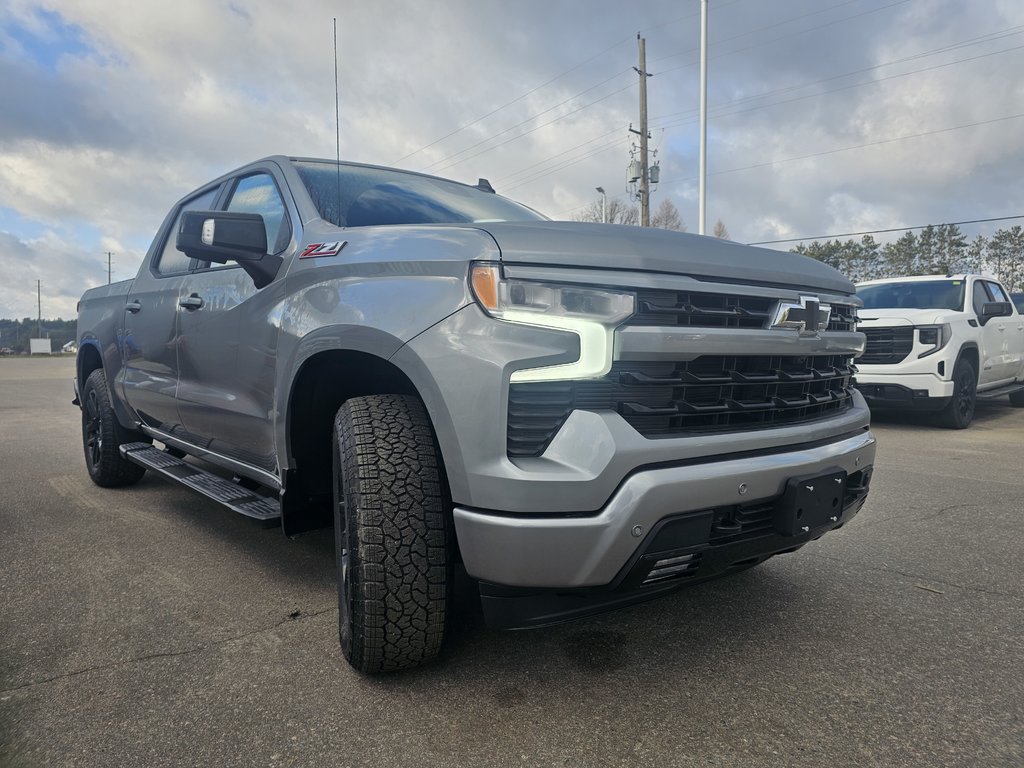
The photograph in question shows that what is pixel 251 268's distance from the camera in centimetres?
270

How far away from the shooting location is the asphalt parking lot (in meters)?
1.76

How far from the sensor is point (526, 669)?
216cm

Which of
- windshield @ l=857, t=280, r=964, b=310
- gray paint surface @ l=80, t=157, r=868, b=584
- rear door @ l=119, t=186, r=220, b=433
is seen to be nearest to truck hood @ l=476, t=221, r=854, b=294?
gray paint surface @ l=80, t=157, r=868, b=584

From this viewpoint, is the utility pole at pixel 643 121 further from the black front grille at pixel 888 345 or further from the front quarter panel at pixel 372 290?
the front quarter panel at pixel 372 290

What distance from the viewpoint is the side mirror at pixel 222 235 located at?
2.54m

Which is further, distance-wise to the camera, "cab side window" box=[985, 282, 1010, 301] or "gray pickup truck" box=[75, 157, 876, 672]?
"cab side window" box=[985, 282, 1010, 301]

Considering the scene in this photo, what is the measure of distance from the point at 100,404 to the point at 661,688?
413 cm

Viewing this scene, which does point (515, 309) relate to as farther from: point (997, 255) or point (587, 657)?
point (997, 255)

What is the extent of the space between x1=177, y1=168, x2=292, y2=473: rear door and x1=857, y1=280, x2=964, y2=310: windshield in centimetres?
739

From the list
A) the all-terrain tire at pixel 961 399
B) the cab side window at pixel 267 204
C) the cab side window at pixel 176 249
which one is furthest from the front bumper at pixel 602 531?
the all-terrain tire at pixel 961 399

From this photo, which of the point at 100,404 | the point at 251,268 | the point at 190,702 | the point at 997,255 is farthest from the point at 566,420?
the point at 997,255

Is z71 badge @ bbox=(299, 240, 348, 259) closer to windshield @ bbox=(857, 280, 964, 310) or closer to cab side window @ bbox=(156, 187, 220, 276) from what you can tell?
cab side window @ bbox=(156, 187, 220, 276)

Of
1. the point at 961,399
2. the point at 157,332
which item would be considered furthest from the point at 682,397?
the point at 961,399

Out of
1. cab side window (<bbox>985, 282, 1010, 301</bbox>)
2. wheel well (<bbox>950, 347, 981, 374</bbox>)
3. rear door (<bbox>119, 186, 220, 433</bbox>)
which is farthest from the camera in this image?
cab side window (<bbox>985, 282, 1010, 301</bbox>)
